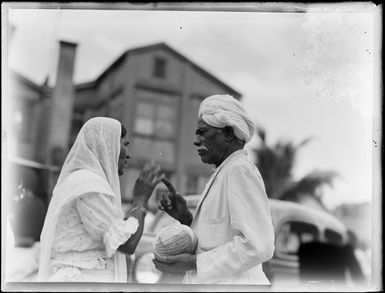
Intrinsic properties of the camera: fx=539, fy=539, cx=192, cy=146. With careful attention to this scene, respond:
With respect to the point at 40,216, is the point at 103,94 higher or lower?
higher

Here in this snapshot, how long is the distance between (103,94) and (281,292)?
1683 millimetres

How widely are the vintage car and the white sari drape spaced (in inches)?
22.3

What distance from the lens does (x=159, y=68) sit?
3.66 m

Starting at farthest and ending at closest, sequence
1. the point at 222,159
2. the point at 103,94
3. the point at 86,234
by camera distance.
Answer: the point at 103,94, the point at 222,159, the point at 86,234

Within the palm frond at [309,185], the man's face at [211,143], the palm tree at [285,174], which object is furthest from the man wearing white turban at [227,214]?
the palm frond at [309,185]

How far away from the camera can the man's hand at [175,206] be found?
284cm

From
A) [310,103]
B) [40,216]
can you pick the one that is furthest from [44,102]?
[310,103]

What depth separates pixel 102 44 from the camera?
341cm

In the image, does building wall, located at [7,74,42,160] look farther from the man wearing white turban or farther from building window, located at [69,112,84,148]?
the man wearing white turban

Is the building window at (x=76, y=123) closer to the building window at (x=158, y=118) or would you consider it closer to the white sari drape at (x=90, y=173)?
the building window at (x=158, y=118)

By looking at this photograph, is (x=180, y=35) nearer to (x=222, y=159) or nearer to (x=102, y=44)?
(x=102, y=44)

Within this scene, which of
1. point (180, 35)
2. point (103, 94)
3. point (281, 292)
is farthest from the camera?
point (103, 94)

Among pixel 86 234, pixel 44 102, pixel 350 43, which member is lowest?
pixel 86 234

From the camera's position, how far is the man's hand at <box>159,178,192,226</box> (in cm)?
284
